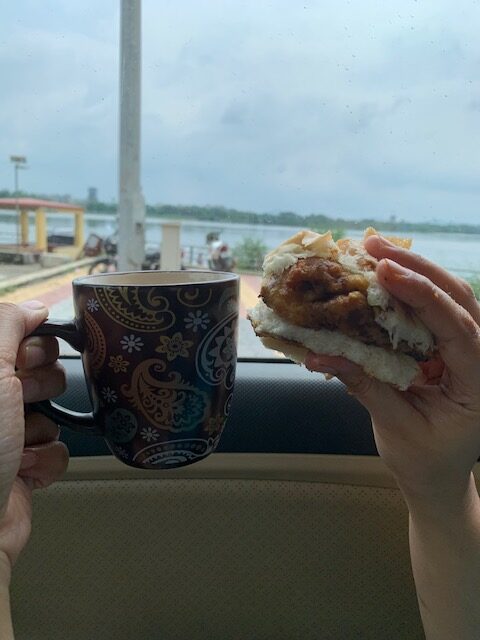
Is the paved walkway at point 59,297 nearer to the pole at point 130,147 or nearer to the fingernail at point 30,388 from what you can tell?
the pole at point 130,147

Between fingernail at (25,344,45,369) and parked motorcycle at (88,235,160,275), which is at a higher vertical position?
parked motorcycle at (88,235,160,275)

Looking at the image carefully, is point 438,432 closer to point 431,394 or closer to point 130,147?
point 431,394

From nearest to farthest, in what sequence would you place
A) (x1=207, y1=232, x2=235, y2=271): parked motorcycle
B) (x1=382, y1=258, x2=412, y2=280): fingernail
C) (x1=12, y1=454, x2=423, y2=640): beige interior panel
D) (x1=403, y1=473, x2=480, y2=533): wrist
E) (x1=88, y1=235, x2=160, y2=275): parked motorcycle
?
(x1=382, y1=258, x2=412, y2=280): fingernail < (x1=403, y1=473, x2=480, y2=533): wrist < (x1=12, y1=454, x2=423, y2=640): beige interior panel < (x1=207, y1=232, x2=235, y2=271): parked motorcycle < (x1=88, y1=235, x2=160, y2=275): parked motorcycle

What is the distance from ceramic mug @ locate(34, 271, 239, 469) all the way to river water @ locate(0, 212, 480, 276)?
58 centimetres

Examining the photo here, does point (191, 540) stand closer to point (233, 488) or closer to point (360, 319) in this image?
point (233, 488)

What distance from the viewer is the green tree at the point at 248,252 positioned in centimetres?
136

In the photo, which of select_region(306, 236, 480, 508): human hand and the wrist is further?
the wrist

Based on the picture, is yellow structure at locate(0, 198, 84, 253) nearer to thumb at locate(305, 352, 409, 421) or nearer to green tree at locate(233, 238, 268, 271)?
green tree at locate(233, 238, 268, 271)

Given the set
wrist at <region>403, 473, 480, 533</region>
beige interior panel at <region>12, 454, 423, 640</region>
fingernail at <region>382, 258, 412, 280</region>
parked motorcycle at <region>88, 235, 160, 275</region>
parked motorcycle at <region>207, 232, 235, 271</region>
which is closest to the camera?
fingernail at <region>382, 258, 412, 280</region>

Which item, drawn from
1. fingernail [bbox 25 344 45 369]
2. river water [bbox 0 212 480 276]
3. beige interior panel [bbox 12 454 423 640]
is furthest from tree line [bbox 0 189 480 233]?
fingernail [bbox 25 344 45 369]

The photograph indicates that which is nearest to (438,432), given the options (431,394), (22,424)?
(431,394)

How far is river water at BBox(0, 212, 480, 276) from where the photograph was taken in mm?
1362

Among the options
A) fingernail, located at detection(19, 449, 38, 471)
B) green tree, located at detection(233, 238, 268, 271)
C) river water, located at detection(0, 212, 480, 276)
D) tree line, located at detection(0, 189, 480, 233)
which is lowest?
fingernail, located at detection(19, 449, 38, 471)

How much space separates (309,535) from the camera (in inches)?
45.1
